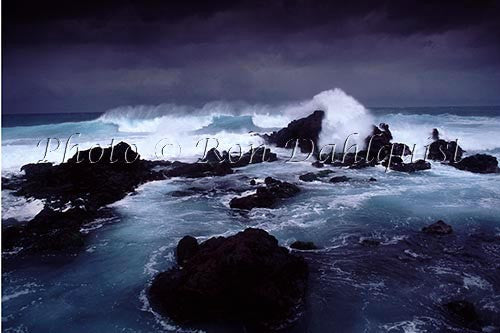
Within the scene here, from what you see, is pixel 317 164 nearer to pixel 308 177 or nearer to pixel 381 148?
pixel 308 177

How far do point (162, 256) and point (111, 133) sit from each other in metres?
28.3

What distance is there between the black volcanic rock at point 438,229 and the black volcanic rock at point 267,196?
171 inches

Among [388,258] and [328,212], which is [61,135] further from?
[388,258]

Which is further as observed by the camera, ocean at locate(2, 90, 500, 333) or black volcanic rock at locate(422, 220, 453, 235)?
black volcanic rock at locate(422, 220, 453, 235)

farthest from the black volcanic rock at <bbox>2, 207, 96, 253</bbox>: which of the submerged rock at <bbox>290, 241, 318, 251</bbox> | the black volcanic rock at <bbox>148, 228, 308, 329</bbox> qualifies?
the submerged rock at <bbox>290, 241, 318, 251</bbox>

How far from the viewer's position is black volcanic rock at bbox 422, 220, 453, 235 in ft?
30.0

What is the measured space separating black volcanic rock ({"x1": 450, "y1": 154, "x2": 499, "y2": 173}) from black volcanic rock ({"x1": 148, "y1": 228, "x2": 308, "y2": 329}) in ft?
44.8

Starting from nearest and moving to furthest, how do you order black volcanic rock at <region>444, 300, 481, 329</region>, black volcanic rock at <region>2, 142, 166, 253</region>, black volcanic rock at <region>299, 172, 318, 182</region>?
black volcanic rock at <region>444, 300, 481, 329</region> < black volcanic rock at <region>2, 142, 166, 253</region> < black volcanic rock at <region>299, 172, 318, 182</region>

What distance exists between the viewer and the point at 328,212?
1084 cm

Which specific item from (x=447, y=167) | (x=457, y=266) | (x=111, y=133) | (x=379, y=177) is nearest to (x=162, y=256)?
(x=457, y=266)

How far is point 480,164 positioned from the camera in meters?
16.7

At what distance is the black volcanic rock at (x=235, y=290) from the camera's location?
6008 millimetres

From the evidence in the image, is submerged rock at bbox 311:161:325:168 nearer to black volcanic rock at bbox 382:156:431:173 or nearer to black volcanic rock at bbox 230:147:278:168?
black volcanic rock at bbox 230:147:278:168

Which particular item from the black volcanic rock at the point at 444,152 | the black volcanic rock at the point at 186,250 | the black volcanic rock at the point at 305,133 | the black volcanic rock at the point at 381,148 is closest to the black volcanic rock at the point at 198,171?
the black volcanic rock at the point at 305,133
